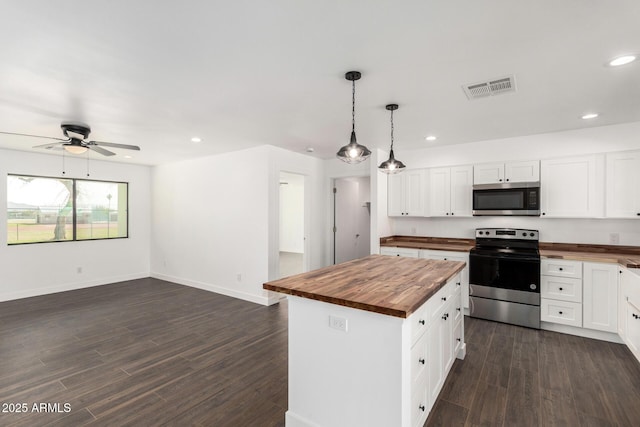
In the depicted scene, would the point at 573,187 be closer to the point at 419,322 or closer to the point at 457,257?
the point at 457,257

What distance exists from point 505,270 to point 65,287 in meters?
7.29

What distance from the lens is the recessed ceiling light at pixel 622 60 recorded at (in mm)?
2037

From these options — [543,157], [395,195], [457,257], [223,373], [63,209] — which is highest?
[543,157]

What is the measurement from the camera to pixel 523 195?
3.97 metres

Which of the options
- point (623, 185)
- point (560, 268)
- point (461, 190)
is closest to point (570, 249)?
point (560, 268)

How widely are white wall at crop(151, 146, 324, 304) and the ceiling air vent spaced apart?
Result: 9.67ft

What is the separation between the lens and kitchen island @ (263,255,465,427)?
1597mm

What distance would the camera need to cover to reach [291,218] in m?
10.5

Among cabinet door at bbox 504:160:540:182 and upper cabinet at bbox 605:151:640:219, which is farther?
cabinet door at bbox 504:160:540:182

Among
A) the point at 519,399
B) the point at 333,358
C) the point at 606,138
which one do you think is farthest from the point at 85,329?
the point at 606,138

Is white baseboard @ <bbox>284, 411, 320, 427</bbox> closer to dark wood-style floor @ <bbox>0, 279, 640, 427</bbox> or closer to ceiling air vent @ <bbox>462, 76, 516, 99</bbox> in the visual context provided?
dark wood-style floor @ <bbox>0, 279, 640, 427</bbox>

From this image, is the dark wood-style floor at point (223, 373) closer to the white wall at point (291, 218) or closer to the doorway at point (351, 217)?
the doorway at point (351, 217)

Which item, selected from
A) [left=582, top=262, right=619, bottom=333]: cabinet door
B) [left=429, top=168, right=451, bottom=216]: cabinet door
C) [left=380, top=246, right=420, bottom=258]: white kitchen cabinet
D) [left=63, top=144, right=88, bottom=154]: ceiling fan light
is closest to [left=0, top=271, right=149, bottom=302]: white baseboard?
[left=63, top=144, right=88, bottom=154]: ceiling fan light

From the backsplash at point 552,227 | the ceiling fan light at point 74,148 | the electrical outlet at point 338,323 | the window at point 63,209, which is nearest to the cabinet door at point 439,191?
the backsplash at point 552,227
